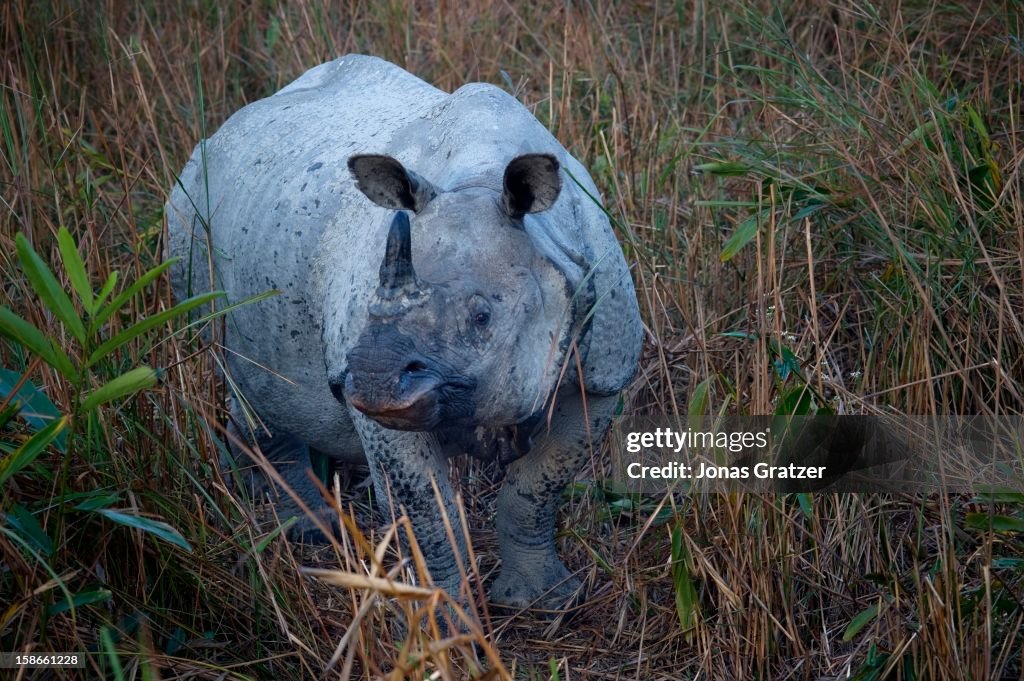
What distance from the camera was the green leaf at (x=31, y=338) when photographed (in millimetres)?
2533

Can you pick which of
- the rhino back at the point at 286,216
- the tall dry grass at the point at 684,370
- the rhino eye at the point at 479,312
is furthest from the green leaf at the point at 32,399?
the rhino eye at the point at 479,312

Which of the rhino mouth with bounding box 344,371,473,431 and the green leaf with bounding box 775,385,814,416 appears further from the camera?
the green leaf with bounding box 775,385,814,416

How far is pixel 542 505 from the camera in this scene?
11.8ft

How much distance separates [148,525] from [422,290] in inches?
34.2

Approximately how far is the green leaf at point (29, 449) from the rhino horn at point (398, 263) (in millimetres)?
794

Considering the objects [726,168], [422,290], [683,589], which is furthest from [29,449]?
[726,168]

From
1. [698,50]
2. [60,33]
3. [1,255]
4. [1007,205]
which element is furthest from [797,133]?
[60,33]

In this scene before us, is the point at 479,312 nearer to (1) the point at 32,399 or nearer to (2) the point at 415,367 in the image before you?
(2) the point at 415,367

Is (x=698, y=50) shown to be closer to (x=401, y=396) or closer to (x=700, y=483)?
(x=700, y=483)

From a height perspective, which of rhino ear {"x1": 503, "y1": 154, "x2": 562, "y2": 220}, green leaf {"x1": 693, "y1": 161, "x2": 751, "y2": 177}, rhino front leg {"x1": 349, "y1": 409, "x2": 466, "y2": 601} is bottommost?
rhino front leg {"x1": 349, "y1": 409, "x2": 466, "y2": 601}

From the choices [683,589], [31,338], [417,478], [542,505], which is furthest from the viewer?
[542,505]

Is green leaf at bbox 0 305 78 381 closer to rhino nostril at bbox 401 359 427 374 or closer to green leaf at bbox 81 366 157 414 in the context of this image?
green leaf at bbox 81 366 157 414

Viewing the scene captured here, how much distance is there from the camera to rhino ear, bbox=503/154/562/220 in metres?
2.91

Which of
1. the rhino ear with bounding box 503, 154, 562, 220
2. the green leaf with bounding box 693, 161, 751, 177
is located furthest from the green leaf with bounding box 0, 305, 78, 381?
the green leaf with bounding box 693, 161, 751, 177
